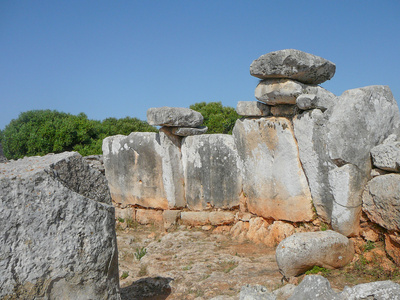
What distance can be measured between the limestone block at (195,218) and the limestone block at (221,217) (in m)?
0.13

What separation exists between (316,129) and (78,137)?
10.7 meters

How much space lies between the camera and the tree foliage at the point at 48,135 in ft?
48.0

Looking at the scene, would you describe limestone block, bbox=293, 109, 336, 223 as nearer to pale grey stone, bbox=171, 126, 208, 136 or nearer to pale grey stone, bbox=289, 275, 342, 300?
pale grey stone, bbox=171, 126, 208, 136

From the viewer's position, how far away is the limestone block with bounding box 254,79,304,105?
709 centimetres

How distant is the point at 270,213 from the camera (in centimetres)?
792

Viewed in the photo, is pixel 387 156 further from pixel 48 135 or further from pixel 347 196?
pixel 48 135

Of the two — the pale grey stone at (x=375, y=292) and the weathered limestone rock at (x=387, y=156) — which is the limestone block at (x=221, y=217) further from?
the pale grey stone at (x=375, y=292)

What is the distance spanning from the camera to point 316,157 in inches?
271

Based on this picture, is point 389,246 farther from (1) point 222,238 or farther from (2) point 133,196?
(2) point 133,196

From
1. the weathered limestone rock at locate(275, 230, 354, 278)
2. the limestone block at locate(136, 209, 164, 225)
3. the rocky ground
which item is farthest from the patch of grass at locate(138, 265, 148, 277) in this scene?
the limestone block at locate(136, 209, 164, 225)

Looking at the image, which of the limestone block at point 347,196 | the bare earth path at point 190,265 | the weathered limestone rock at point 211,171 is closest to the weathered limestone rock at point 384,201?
the limestone block at point 347,196

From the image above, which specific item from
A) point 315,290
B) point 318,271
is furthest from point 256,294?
point 318,271

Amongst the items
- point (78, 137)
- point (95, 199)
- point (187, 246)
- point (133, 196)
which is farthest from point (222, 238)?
point (78, 137)

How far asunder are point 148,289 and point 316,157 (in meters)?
3.40
